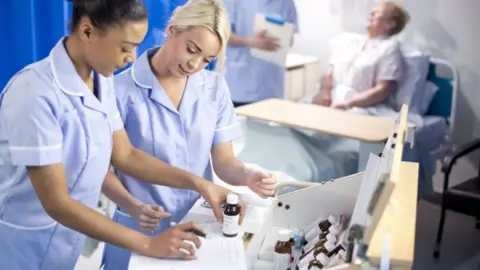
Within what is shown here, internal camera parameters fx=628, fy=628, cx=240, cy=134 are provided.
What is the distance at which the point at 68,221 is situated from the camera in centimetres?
132

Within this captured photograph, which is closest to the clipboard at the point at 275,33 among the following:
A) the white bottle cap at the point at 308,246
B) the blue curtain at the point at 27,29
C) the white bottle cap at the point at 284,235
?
the blue curtain at the point at 27,29

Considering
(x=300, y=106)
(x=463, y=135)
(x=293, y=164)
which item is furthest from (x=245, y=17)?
(x=463, y=135)

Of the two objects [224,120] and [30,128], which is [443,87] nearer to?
[224,120]

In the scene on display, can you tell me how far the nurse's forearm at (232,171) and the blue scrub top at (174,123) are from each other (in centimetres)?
5

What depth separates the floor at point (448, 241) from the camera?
10.9ft

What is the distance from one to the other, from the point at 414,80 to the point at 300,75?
0.77 m

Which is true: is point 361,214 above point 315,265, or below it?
above

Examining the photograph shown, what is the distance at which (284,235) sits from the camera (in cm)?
170

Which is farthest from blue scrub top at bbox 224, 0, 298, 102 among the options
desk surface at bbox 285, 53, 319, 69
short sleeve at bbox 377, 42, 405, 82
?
short sleeve at bbox 377, 42, 405, 82

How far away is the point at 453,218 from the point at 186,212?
2566mm

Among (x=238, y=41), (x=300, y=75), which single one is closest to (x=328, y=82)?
(x=300, y=75)

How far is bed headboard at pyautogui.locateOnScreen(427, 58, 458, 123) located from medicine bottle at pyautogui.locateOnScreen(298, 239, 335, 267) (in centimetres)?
259

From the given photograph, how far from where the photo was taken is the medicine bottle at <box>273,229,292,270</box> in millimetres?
1591

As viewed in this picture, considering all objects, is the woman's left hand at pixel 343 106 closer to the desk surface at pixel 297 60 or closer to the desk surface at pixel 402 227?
the desk surface at pixel 297 60
